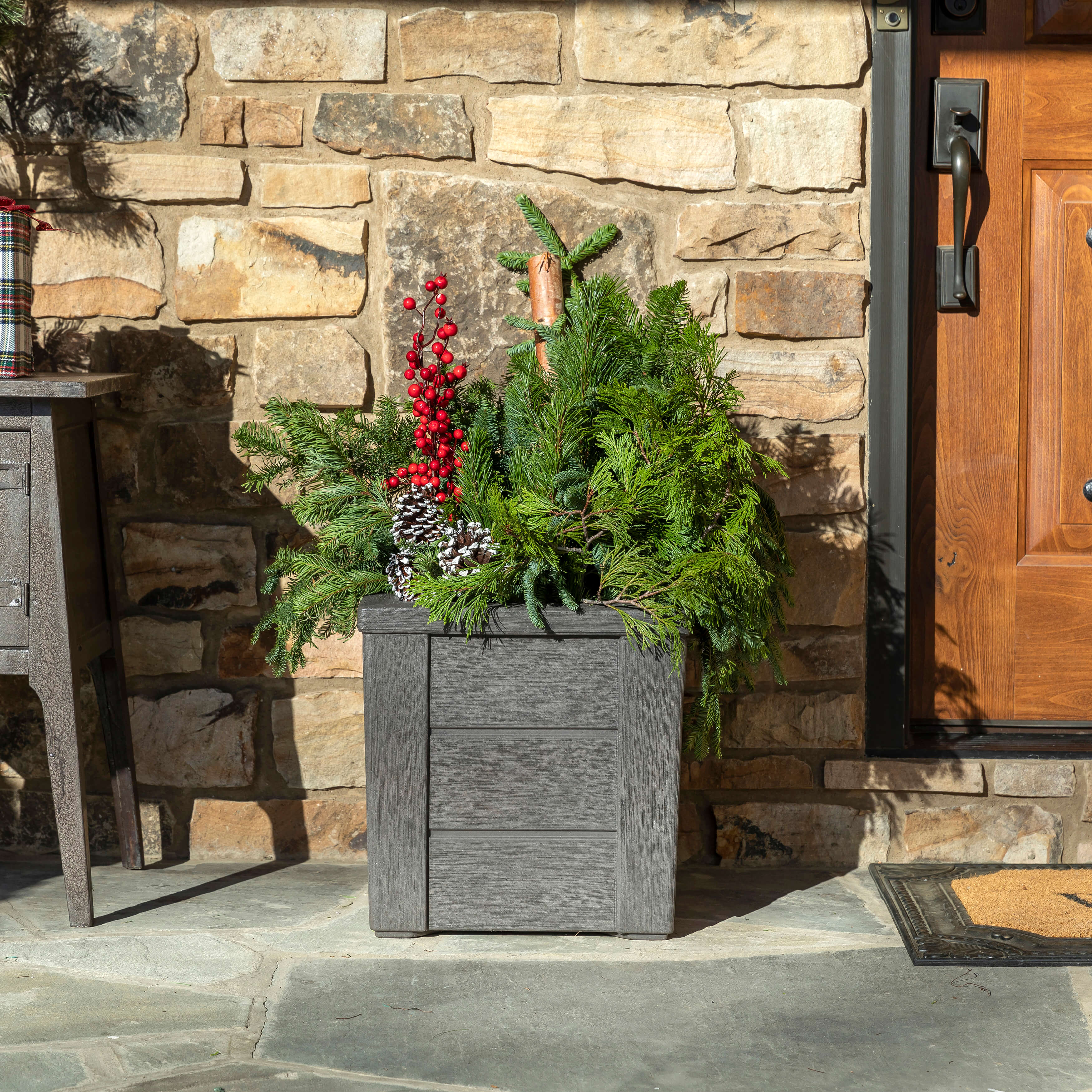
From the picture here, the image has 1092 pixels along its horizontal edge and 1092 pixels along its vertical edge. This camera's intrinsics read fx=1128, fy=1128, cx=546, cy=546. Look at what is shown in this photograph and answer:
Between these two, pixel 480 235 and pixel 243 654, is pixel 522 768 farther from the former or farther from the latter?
pixel 480 235

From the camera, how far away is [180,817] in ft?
8.55

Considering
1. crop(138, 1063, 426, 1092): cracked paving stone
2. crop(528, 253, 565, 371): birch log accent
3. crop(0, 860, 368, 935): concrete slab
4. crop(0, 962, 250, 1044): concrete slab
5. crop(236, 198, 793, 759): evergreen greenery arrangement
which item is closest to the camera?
crop(138, 1063, 426, 1092): cracked paving stone

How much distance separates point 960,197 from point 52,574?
1.99m

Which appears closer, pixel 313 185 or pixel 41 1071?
pixel 41 1071

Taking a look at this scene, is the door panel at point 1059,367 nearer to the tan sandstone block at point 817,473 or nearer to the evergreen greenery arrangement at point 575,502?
the tan sandstone block at point 817,473

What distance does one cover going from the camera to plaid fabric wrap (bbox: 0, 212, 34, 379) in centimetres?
216

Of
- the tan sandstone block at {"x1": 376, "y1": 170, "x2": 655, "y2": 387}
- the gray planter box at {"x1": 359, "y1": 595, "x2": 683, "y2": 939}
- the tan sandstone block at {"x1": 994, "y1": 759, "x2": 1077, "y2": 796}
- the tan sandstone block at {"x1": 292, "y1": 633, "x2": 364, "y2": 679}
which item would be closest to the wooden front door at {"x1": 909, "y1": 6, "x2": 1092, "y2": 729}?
the tan sandstone block at {"x1": 994, "y1": 759, "x2": 1077, "y2": 796}

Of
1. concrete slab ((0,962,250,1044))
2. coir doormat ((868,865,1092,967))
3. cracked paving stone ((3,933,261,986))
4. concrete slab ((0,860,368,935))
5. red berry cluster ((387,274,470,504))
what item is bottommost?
concrete slab ((0,962,250,1044))

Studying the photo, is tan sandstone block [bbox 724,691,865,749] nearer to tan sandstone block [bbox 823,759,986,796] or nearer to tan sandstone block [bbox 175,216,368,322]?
tan sandstone block [bbox 823,759,986,796]

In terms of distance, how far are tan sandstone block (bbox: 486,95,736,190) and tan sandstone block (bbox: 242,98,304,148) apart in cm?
42

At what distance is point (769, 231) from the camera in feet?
8.03

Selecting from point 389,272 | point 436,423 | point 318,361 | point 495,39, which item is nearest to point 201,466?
point 318,361

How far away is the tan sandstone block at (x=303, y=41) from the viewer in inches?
95.5

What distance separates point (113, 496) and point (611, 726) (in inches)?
50.6
